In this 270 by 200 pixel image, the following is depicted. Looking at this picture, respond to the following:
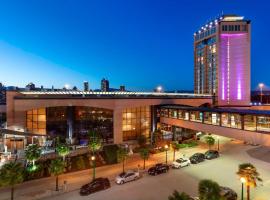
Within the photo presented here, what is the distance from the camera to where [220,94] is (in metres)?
87.7

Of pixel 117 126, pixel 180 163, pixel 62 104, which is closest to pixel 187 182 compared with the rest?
pixel 180 163

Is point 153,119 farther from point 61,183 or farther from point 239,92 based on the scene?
point 239,92

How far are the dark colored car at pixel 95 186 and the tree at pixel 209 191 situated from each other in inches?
634

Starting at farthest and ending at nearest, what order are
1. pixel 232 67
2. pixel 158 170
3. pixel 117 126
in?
pixel 232 67, pixel 117 126, pixel 158 170

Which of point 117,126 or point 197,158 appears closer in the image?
point 197,158

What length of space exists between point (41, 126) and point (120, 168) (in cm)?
2132

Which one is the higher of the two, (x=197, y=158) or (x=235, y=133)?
(x=235, y=133)

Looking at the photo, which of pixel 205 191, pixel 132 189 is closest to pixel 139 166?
pixel 132 189

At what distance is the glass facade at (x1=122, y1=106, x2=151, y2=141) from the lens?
5531cm

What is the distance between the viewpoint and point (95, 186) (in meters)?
30.6

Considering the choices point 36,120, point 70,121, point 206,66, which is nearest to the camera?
point 36,120

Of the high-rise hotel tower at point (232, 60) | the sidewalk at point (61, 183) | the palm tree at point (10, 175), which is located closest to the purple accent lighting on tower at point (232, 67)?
the high-rise hotel tower at point (232, 60)

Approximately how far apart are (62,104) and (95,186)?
23601 millimetres

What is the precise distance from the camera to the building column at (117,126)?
171ft
